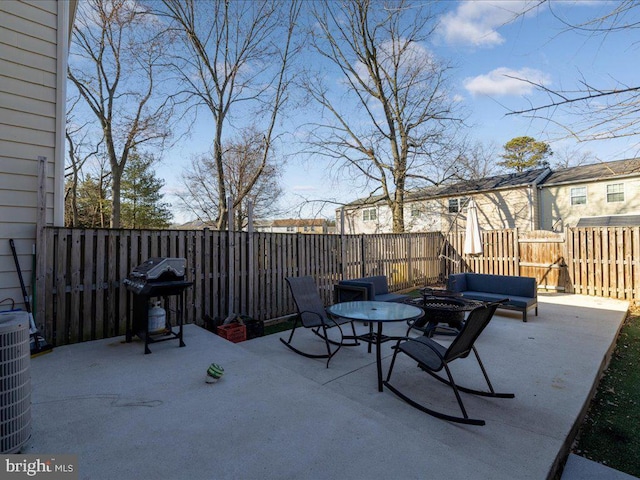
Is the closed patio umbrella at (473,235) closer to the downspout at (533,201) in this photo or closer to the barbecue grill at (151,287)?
the downspout at (533,201)

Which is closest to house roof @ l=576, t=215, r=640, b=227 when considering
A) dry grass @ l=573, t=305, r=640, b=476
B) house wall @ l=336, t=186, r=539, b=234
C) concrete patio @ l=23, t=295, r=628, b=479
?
house wall @ l=336, t=186, r=539, b=234

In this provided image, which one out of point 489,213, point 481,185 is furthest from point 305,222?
point 489,213

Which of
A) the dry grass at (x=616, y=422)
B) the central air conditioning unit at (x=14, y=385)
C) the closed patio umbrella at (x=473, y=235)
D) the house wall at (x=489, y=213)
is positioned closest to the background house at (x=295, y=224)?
the house wall at (x=489, y=213)

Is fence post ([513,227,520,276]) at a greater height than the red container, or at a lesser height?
greater

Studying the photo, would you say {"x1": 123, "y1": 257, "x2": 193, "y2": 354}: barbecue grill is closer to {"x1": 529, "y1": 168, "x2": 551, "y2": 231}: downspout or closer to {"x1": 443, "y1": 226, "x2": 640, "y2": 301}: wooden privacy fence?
{"x1": 443, "y1": 226, "x2": 640, "y2": 301}: wooden privacy fence

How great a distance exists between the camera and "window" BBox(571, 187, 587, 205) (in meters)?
14.0

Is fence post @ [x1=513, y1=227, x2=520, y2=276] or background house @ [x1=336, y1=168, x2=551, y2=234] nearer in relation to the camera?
fence post @ [x1=513, y1=227, x2=520, y2=276]

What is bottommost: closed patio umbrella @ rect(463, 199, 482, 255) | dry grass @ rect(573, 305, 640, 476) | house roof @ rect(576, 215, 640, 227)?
dry grass @ rect(573, 305, 640, 476)

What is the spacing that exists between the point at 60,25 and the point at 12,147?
175 cm

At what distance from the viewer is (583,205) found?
14.0 m

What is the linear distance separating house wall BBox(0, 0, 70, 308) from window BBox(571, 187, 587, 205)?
1776 centimetres

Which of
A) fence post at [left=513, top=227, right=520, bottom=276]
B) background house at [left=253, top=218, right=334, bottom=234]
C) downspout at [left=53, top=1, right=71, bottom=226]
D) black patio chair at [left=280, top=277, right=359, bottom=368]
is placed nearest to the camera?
downspout at [left=53, top=1, right=71, bottom=226]

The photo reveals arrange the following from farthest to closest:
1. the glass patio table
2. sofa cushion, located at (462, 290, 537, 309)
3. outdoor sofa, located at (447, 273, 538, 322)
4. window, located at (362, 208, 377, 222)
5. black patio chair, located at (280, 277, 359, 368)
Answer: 1. window, located at (362, 208, 377, 222)
2. outdoor sofa, located at (447, 273, 538, 322)
3. sofa cushion, located at (462, 290, 537, 309)
4. black patio chair, located at (280, 277, 359, 368)
5. the glass patio table

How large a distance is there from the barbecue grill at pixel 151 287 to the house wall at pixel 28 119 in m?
1.24
